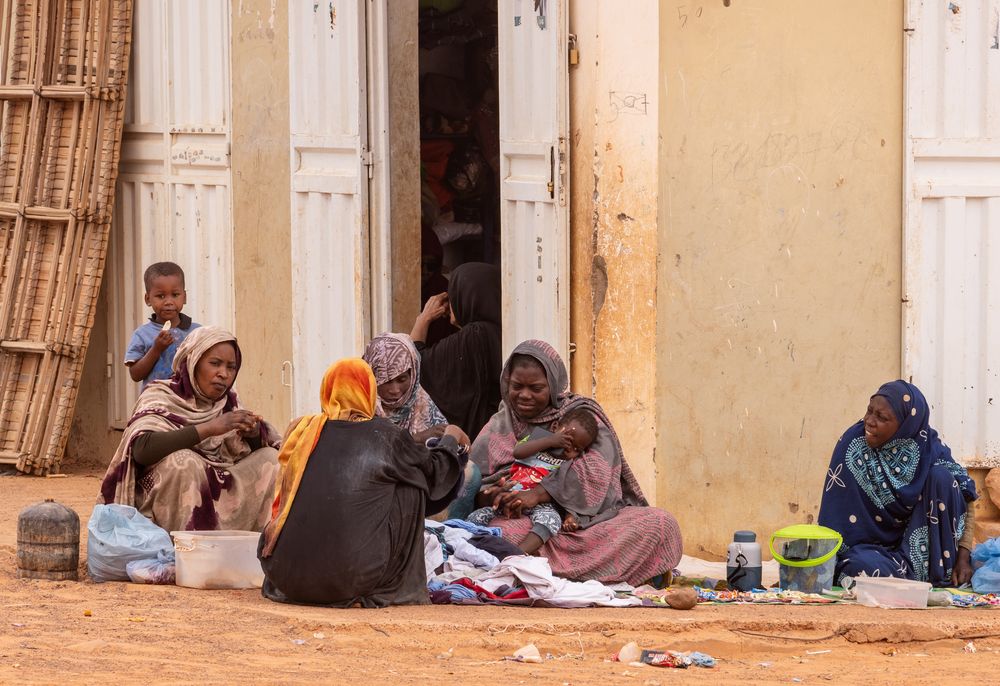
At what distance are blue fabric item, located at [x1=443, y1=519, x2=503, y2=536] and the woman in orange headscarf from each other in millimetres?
499

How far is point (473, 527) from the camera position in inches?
296

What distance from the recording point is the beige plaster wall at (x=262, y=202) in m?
9.82

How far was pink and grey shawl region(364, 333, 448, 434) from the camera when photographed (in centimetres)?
798

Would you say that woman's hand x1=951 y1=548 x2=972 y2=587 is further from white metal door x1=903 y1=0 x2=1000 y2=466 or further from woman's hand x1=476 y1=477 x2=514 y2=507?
woman's hand x1=476 y1=477 x2=514 y2=507

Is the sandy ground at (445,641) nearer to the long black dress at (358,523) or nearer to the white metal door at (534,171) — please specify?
the long black dress at (358,523)

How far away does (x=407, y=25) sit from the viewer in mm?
9539

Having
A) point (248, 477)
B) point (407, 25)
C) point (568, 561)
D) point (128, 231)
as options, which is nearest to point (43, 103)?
point (128, 231)

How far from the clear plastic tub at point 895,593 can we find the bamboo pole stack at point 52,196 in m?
5.31

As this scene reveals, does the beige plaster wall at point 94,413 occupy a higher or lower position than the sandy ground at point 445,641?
higher

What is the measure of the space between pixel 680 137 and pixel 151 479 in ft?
9.02

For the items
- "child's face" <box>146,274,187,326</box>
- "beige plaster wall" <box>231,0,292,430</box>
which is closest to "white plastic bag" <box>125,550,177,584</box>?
"child's face" <box>146,274,187,326</box>

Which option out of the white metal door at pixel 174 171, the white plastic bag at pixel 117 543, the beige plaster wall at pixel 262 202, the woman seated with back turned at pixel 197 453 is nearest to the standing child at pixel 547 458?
the woman seated with back turned at pixel 197 453

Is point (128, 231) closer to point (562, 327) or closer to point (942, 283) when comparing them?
point (562, 327)

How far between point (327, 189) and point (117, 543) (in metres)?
2.70
